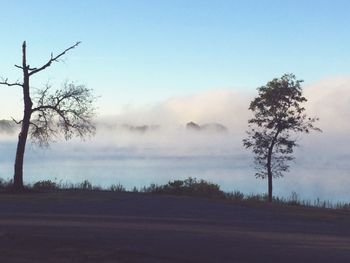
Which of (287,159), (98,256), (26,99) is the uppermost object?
(26,99)

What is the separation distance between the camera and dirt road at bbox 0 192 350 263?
1152cm

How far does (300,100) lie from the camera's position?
105 ft

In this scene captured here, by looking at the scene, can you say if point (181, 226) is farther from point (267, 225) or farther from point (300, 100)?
point (300, 100)

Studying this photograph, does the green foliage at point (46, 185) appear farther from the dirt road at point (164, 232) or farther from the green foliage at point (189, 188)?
the dirt road at point (164, 232)

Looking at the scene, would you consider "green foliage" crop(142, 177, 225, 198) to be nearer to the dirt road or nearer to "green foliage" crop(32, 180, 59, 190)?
"green foliage" crop(32, 180, 59, 190)

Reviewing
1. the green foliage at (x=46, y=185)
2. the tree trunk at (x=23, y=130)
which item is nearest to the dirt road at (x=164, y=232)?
the tree trunk at (x=23, y=130)

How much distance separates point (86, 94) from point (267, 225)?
48.4 ft

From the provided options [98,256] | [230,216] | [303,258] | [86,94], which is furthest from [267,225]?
[86,94]

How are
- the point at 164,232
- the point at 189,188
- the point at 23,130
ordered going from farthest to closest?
the point at 189,188 → the point at 23,130 → the point at 164,232

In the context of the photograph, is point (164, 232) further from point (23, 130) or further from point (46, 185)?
point (46, 185)

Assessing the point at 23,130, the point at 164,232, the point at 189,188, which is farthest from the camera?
the point at 189,188

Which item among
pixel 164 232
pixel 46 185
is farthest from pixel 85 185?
pixel 164 232

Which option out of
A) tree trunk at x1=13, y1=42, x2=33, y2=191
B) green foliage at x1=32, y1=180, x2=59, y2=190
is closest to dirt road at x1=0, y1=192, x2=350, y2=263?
tree trunk at x1=13, y1=42, x2=33, y2=191

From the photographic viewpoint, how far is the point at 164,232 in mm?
14609
